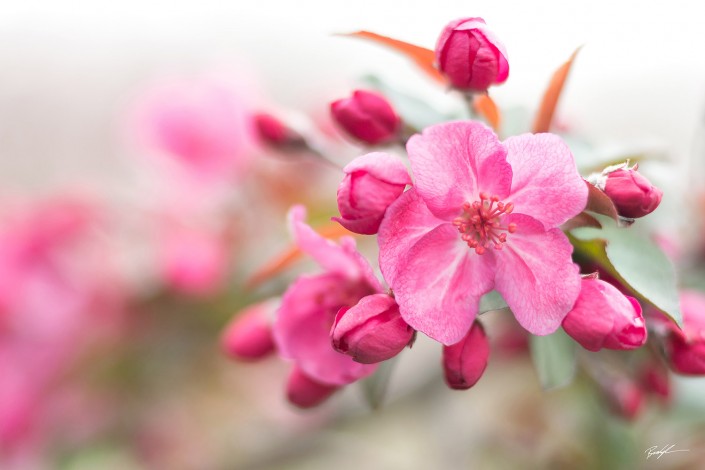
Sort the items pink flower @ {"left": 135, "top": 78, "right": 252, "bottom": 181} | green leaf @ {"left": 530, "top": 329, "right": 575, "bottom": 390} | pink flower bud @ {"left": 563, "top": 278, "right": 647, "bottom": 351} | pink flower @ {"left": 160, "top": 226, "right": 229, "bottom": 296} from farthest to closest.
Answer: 1. pink flower @ {"left": 135, "top": 78, "right": 252, "bottom": 181}
2. pink flower @ {"left": 160, "top": 226, "right": 229, "bottom": 296}
3. green leaf @ {"left": 530, "top": 329, "right": 575, "bottom": 390}
4. pink flower bud @ {"left": 563, "top": 278, "right": 647, "bottom": 351}

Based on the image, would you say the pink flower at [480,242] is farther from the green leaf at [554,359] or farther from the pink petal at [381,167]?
the green leaf at [554,359]

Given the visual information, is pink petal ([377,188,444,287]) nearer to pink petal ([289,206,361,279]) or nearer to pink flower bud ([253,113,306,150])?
pink petal ([289,206,361,279])

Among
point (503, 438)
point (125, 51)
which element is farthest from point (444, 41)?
point (125, 51)

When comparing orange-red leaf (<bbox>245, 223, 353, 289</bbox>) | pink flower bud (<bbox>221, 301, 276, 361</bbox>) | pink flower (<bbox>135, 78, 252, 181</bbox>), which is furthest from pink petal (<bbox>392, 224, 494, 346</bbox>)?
pink flower (<bbox>135, 78, 252, 181</bbox>)

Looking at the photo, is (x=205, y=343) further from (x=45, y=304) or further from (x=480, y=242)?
(x=480, y=242)

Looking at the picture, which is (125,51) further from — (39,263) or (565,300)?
(565,300)

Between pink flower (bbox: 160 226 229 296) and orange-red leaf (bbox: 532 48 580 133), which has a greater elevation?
orange-red leaf (bbox: 532 48 580 133)

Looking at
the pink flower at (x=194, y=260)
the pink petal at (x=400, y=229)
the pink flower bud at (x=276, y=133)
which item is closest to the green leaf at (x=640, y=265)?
the pink petal at (x=400, y=229)
